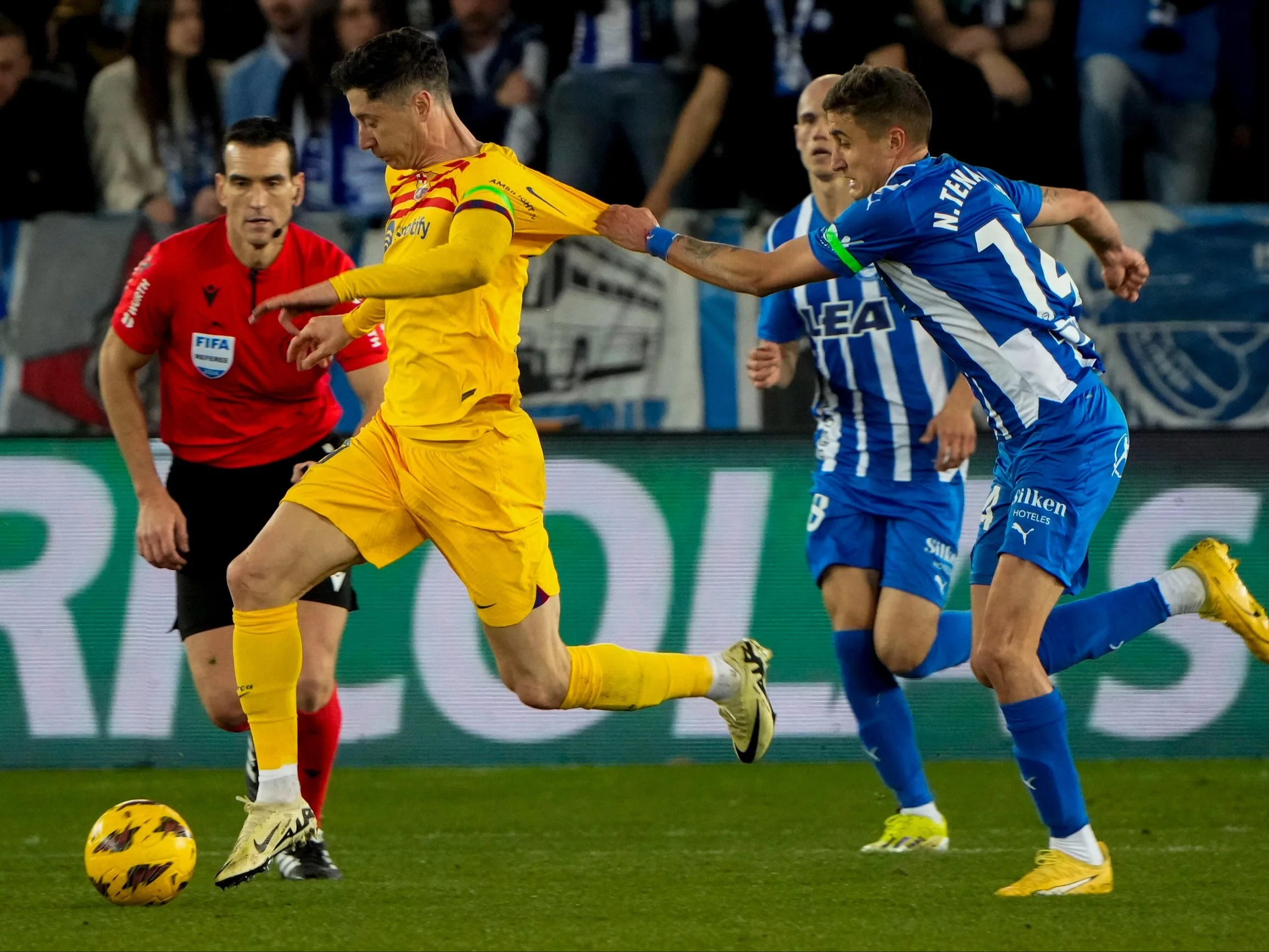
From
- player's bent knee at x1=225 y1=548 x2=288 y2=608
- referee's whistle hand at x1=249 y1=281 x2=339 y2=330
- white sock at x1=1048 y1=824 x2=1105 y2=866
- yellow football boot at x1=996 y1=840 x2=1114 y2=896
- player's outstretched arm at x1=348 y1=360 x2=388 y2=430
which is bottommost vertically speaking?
yellow football boot at x1=996 y1=840 x2=1114 y2=896

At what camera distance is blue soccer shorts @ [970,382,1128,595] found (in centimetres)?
435

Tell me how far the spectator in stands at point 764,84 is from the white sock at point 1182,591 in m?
4.58

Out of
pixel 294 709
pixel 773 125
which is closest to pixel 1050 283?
pixel 294 709

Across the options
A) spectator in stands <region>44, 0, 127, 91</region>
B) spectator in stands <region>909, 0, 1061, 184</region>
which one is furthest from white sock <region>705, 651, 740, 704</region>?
spectator in stands <region>44, 0, 127, 91</region>

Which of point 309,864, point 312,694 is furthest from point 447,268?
point 309,864

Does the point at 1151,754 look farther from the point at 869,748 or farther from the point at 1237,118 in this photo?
the point at 1237,118

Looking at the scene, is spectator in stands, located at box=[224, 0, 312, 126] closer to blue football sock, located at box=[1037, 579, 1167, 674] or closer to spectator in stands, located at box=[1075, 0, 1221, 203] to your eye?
spectator in stands, located at box=[1075, 0, 1221, 203]

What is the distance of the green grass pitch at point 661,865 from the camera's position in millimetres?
3898

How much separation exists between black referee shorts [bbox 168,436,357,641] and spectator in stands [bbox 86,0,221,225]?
4424 mm

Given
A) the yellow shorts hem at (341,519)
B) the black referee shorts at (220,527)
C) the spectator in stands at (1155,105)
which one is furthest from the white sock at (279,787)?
the spectator in stands at (1155,105)

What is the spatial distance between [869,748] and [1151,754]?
2.32 metres

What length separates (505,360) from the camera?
466 cm

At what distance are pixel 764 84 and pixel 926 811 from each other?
16.7ft

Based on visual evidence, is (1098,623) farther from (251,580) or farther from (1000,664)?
(251,580)
